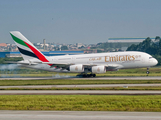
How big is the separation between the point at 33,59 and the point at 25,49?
8.62 feet

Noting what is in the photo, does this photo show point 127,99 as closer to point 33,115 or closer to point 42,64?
point 33,115

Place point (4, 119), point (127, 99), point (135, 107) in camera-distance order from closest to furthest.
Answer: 1. point (4, 119)
2. point (135, 107)
3. point (127, 99)

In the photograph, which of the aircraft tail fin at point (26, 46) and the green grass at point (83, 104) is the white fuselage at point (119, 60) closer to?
the aircraft tail fin at point (26, 46)

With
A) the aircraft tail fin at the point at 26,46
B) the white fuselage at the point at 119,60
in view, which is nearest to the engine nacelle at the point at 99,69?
the white fuselage at the point at 119,60

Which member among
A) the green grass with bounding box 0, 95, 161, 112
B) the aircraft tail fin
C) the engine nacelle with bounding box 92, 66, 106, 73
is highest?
the aircraft tail fin

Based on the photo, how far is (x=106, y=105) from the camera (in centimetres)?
2261

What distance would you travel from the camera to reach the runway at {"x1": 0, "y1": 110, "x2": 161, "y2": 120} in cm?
1783

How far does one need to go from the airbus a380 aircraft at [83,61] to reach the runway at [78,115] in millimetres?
30510

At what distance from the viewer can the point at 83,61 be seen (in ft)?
176

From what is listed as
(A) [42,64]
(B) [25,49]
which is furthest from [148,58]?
(B) [25,49]

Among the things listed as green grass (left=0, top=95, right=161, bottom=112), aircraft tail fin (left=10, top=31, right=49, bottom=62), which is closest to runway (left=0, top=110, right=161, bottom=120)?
green grass (left=0, top=95, right=161, bottom=112)

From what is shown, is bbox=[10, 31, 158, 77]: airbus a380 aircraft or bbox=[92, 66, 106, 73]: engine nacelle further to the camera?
bbox=[10, 31, 158, 77]: airbus a380 aircraft

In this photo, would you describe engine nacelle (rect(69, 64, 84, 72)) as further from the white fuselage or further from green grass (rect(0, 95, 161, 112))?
green grass (rect(0, 95, 161, 112))

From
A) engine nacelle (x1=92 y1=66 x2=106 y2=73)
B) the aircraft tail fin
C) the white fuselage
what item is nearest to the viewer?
engine nacelle (x1=92 y1=66 x2=106 y2=73)
